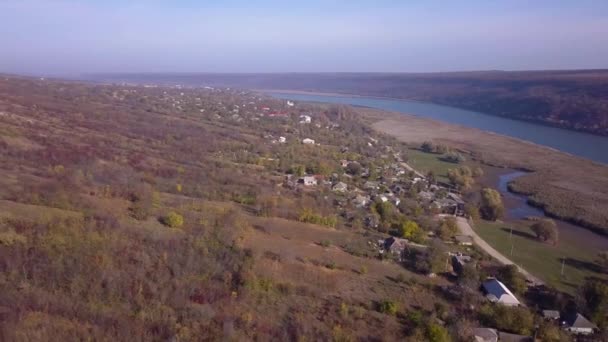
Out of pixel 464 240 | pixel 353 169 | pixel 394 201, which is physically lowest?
pixel 464 240

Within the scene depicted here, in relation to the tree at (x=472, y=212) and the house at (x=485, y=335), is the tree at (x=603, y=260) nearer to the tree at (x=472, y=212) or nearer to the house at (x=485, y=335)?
the tree at (x=472, y=212)

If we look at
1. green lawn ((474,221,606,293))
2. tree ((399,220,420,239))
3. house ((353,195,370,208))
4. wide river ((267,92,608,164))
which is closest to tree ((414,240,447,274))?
tree ((399,220,420,239))

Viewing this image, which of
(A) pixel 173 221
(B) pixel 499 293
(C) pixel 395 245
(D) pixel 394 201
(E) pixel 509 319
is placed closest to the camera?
(E) pixel 509 319

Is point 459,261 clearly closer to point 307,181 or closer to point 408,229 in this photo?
point 408,229

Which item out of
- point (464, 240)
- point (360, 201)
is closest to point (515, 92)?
point (360, 201)

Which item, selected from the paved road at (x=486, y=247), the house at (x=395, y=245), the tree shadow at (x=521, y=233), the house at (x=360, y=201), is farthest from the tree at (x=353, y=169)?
the house at (x=395, y=245)

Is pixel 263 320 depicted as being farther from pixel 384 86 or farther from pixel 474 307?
pixel 384 86
